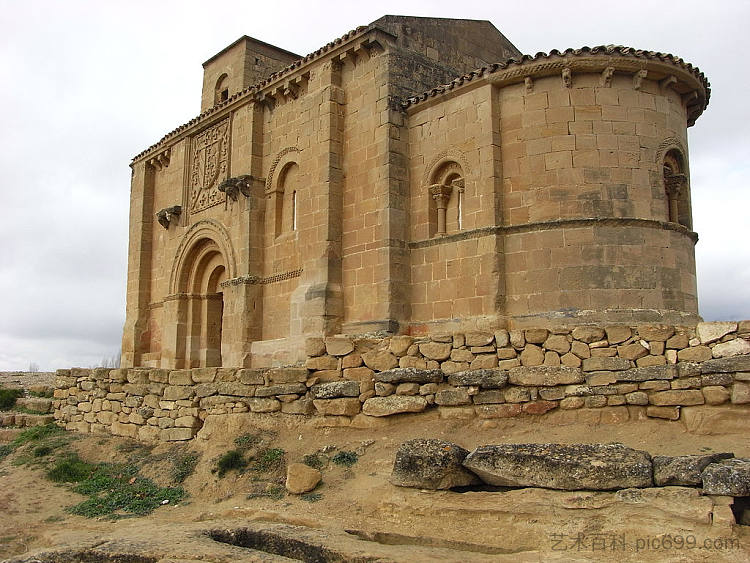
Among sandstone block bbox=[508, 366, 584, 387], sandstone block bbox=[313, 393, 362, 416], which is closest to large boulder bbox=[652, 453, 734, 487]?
sandstone block bbox=[508, 366, 584, 387]

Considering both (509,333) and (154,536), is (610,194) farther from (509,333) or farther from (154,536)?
Answer: (154,536)

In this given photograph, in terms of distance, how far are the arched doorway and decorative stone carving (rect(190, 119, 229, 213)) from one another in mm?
1170

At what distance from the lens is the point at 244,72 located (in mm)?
19812

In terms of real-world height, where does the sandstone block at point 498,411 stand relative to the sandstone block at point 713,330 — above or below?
below

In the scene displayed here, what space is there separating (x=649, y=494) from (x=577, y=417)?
7.22 ft

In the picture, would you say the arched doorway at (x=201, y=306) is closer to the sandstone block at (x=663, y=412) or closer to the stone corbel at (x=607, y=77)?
the stone corbel at (x=607, y=77)

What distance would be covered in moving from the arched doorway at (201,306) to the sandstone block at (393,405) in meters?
10.3

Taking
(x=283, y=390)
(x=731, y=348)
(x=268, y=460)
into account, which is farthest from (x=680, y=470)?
(x=283, y=390)

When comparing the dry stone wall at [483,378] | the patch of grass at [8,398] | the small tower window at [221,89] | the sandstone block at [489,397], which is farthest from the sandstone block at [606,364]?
the small tower window at [221,89]

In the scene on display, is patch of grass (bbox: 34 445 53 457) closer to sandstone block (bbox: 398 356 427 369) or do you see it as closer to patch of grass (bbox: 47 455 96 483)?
patch of grass (bbox: 47 455 96 483)

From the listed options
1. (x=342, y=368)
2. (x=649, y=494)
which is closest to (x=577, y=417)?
(x=649, y=494)

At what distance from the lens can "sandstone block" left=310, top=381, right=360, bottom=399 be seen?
945cm

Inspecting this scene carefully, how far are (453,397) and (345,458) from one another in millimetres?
1587

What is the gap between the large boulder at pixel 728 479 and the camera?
5734mm
